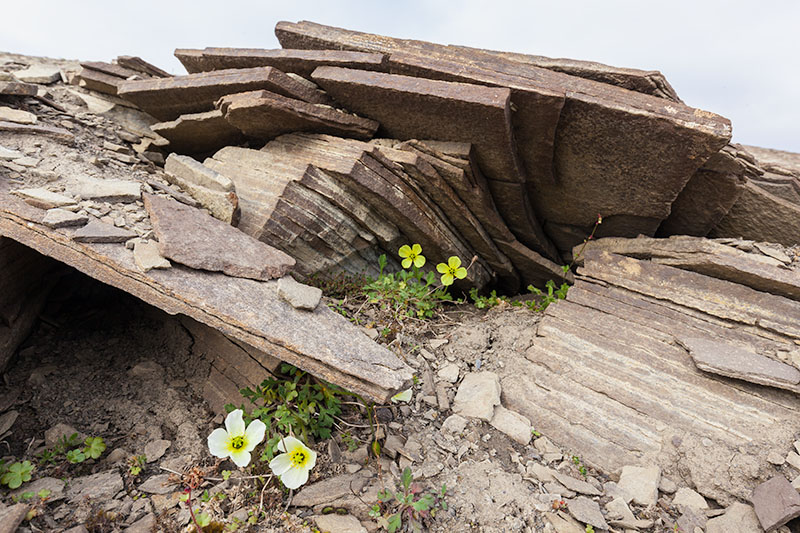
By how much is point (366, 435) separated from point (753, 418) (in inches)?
122

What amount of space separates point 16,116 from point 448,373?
17.3 feet

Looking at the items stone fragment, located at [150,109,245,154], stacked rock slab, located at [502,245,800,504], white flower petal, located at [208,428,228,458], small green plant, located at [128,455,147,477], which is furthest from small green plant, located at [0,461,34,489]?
stone fragment, located at [150,109,245,154]

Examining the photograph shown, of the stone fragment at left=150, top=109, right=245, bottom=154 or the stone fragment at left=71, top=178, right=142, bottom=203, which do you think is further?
the stone fragment at left=150, top=109, right=245, bottom=154

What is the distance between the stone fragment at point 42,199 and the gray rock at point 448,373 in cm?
338

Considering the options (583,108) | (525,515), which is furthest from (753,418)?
(583,108)

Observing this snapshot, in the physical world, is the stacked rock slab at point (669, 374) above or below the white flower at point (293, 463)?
above

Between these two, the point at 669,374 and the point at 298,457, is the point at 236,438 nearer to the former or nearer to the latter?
the point at 298,457

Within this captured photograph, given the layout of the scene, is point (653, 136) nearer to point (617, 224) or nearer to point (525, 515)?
point (617, 224)

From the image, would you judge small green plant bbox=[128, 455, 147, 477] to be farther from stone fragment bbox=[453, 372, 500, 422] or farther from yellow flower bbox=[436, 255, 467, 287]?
yellow flower bbox=[436, 255, 467, 287]

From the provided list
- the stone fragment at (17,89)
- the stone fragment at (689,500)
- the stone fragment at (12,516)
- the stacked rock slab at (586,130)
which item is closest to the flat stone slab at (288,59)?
the stacked rock slab at (586,130)

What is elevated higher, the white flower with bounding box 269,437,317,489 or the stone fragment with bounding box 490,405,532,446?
the stone fragment with bounding box 490,405,532,446

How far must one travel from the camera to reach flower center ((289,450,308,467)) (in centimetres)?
262

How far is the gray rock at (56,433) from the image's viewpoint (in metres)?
3.19

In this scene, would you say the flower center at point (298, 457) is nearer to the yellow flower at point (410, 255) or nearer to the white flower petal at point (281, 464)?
the white flower petal at point (281, 464)
